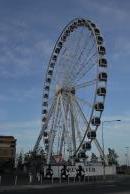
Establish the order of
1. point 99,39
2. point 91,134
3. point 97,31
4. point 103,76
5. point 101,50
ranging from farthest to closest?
point 97,31, point 99,39, point 101,50, point 91,134, point 103,76

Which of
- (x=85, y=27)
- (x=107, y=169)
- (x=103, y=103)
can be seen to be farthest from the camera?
(x=107, y=169)

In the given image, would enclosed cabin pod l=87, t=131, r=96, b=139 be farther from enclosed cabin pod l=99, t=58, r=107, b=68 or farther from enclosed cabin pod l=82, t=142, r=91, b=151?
enclosed cabin pod l=99, t=58, r=107, b=68

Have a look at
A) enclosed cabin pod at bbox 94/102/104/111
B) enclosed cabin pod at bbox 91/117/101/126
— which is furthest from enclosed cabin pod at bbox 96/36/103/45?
enclosed cabin pod at bbox 91/117/101/126

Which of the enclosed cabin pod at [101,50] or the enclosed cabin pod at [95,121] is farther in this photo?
the enclosed cabin pod at [101,50]

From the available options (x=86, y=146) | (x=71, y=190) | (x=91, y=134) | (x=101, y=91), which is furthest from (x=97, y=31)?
(x=71, y=190)

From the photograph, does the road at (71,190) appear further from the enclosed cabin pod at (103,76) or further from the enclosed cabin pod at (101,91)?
the enclosed cabin pod at (103,76)

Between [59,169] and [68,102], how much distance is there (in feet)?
30.9

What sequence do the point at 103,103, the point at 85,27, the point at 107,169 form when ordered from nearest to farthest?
the point at 103,103 → the point at 85,27 → the point at 107,169

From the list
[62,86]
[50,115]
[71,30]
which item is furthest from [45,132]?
[71,30]

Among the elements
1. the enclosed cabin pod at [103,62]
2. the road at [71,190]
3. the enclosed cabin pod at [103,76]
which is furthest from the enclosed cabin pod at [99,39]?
the road at [71,190]

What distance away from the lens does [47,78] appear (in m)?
74.6

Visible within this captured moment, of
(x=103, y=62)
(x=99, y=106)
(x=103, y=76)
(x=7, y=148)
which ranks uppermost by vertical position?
(x=7, y=148)

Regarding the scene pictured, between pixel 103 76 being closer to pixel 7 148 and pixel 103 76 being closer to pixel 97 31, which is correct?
pixel 97 31

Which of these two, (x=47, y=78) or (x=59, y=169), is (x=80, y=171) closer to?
(x=59, y=169)
